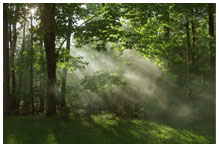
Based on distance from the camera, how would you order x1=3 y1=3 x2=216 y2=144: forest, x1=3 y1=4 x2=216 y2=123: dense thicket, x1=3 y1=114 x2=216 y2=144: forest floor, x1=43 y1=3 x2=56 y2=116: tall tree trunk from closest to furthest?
1. x1=3 y1=114 x2=216 y2=144: forest floor
2. x1=3 y1=3 x2=216 y2=144: forest
3. x1=43 y1=3 x2=56 y2=116: tall tree trunk
4. x1=3 y1=4 x2=216 y2=123: dense thicket

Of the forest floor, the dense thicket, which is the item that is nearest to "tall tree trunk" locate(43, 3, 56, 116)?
the dense thicket

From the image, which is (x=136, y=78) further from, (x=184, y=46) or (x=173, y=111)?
(x=184, y=46)

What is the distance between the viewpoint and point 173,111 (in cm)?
1616

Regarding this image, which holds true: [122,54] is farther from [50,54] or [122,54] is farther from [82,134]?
[82,134]

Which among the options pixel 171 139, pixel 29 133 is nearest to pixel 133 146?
pixel 171 139

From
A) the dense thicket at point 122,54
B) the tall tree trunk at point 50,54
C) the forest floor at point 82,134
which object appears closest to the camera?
the forest floor at point 82,134

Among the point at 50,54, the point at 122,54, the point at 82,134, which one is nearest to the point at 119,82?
the point at 122,54

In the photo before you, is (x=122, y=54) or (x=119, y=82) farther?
(x=119, y=82)

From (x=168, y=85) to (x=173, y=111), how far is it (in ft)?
10.7

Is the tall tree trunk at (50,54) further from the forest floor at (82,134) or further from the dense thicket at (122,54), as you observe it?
the forest floor at (82,134)

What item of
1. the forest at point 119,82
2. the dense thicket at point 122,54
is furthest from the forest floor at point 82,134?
the dense thicket at point 122,54

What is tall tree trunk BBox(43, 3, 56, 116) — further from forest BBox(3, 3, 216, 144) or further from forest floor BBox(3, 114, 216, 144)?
forest floor BBox(3, 114, 216, 144)

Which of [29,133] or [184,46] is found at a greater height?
[184,46]

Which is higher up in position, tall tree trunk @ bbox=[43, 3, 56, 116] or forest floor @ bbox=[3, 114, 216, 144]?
tall tree trunk @ bbox=[43, 3, 56, 116]
